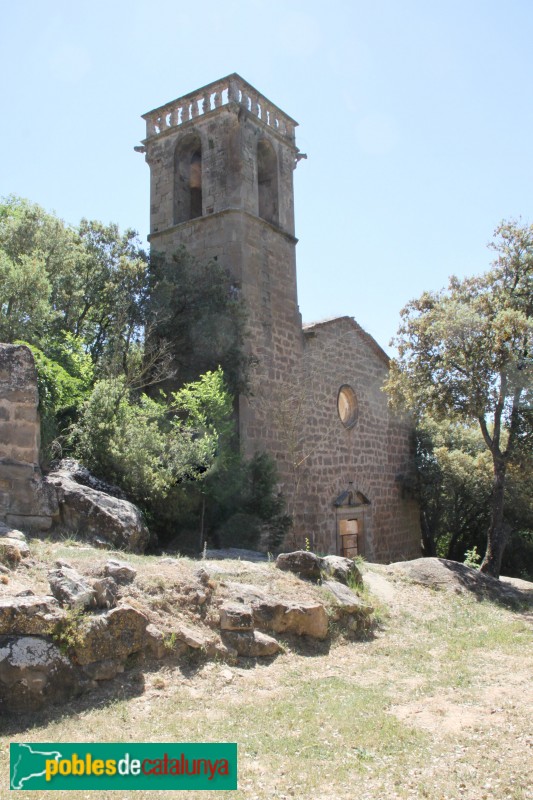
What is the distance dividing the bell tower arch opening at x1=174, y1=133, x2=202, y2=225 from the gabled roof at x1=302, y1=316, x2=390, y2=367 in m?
4.22

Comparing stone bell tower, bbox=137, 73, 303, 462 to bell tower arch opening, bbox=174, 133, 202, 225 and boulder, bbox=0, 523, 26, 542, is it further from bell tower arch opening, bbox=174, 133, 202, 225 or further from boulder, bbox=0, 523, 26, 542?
boulder, bbox=0, 523, 26, 542

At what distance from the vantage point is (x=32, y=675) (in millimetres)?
4930

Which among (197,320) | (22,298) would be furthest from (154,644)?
(197,320)

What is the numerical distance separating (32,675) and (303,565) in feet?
13.6

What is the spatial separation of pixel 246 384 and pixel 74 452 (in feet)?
15.1

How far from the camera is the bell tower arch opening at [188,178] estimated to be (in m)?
16.7

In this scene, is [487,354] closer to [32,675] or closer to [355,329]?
[355,329]

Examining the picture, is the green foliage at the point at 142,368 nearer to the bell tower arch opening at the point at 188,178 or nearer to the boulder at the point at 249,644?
the bell tower arch opening at the point at 188,178

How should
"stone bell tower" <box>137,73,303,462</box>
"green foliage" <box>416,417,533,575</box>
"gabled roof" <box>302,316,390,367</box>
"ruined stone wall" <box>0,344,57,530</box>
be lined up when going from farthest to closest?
1. "green foliage" <box>416,417,533,575</box>
2. "gabled roof" <box>302,316,390,367</box>
3. "stone bell tower" <box>137,73,303,462</box>
4. "ruined stone wall" <box>0,344,57,530</box>

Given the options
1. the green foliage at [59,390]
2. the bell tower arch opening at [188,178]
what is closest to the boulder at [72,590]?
the green foliage at [59,390]

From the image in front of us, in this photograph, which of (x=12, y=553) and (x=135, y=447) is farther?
(x=135, y=447)

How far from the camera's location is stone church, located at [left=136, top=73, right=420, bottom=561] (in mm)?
14938

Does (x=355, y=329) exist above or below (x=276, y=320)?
above

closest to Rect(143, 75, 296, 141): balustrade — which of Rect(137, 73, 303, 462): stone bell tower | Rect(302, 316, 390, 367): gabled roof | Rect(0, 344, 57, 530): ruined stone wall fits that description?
Rect(137, 73, 303, 462): stone bell tower
